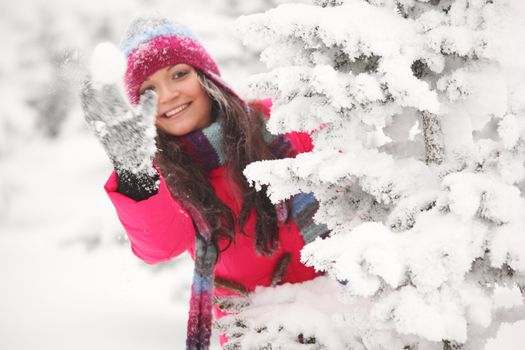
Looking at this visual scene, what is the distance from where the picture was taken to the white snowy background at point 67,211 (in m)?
5.03

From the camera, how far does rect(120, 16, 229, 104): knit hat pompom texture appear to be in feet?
6.25

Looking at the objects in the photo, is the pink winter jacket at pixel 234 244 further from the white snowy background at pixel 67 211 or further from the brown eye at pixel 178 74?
the white snowy background at pixel 67 211

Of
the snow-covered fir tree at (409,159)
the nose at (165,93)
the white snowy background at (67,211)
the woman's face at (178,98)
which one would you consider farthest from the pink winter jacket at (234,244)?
the white snowy background at (67,211)

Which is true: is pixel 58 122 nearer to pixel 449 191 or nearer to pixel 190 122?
pixel 190 122

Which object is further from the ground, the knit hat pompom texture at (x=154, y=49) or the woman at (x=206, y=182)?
the knit hat pompom texture at (x=154, y=49)

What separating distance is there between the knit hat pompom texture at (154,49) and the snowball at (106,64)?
1.66 feet

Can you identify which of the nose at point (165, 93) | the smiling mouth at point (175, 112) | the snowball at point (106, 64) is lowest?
the smiling mouth at point (175, 112)

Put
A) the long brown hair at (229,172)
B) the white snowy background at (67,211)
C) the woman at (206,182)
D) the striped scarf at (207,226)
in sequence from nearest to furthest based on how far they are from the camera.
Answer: the striped scarf at (207,226) < the woman at (206,182) < the long brown hair at (229,172) < the white snowy background at (67,211)

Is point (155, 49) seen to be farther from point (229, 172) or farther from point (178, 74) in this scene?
point (229, 172)

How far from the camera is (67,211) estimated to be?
245 inches

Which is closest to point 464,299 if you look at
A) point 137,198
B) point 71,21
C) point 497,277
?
point 497,277

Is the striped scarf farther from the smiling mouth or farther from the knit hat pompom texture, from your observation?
the knit hat pompom texture

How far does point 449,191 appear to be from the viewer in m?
0.85

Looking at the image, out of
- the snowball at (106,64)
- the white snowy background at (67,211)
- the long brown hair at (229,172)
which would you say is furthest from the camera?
the white snowy background at (67,211)
